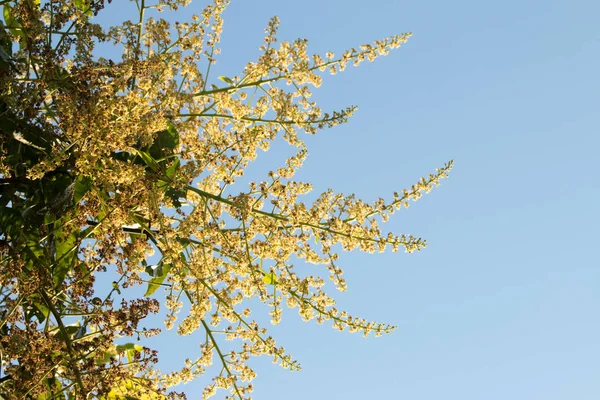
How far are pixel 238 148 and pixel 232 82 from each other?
422 millimetres

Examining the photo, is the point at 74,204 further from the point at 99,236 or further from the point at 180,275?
the point at 180,275

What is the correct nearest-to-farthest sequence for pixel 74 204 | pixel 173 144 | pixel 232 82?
pixel 74 204 < pixel 173 144 < pixel 232 82

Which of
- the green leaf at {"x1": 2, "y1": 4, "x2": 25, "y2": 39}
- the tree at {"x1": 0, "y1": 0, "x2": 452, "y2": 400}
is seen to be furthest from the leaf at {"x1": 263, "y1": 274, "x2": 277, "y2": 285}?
the green leaf at {"x1": 2, "y1": 4, "x2": 25, "y2": 39}

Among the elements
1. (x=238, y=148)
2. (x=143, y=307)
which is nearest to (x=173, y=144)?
(x=238, y=148)

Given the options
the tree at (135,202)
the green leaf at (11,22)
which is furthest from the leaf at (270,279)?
the green leaf at (11,22)

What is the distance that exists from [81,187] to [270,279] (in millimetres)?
946

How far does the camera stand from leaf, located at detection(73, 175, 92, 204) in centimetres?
253

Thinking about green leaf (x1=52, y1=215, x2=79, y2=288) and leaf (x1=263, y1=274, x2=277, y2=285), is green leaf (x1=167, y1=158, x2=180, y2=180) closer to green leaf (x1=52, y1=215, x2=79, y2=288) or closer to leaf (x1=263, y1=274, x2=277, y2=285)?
green leaf (x1=52, y1=215, x2=79, y2=288)

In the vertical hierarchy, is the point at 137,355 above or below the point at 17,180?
below

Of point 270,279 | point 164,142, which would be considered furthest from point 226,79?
point 270,279

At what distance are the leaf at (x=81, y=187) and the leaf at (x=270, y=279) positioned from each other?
0.91m

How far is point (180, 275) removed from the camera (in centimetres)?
283

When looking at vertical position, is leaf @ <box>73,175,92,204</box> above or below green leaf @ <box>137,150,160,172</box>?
below

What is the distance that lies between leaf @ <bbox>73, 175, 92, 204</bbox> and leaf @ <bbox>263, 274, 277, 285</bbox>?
906 millimetres
